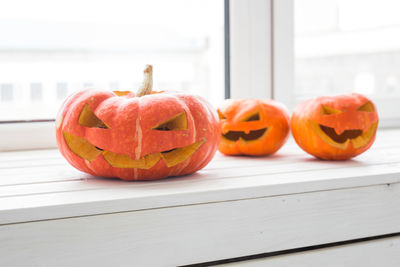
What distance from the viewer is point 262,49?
1219 mm

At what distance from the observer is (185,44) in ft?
4.29

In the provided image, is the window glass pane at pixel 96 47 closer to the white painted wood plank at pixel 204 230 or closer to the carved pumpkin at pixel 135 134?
the carved pumpkin at pixel 135 134

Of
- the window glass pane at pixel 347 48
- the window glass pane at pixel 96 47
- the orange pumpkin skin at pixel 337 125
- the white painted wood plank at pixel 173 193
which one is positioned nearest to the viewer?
the white painted wood plank at pixel 173 193

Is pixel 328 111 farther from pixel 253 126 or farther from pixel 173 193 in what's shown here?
pixel 173 193

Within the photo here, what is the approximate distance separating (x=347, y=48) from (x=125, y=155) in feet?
3.70

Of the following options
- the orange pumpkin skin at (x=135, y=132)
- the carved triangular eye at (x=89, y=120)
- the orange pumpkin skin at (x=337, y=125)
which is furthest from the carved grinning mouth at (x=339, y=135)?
the carved triangular eye at (x=89, y=120)

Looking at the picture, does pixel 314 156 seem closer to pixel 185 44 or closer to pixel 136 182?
pixel 136 182

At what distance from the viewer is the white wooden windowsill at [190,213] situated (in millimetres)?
524

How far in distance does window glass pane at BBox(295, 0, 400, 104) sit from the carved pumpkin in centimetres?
78

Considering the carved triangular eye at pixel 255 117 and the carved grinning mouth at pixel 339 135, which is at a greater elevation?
the carved triangular eye at pixel 255 117

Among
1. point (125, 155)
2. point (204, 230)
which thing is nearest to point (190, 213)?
point (204, 230)

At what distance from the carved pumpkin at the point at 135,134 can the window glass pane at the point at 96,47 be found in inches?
18.5

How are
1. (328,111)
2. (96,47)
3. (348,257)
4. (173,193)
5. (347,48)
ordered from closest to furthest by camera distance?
(173,193) → (348,257) → (328,111) → (96,47) → (347,48)

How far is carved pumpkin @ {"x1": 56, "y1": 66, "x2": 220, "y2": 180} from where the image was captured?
0.61 metres
